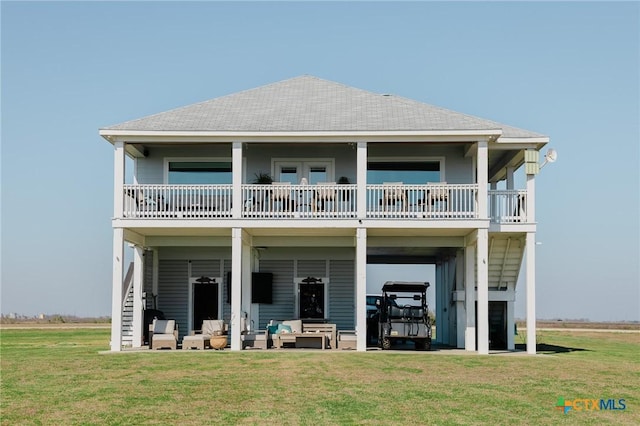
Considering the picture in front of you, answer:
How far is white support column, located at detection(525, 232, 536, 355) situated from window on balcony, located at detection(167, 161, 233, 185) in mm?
8969

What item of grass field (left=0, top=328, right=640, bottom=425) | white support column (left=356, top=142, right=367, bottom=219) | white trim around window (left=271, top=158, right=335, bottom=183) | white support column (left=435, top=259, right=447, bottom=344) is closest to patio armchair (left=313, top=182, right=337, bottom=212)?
white support column (left=356, top=142, right=367, bottom=219)

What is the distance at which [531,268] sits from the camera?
2445 cm

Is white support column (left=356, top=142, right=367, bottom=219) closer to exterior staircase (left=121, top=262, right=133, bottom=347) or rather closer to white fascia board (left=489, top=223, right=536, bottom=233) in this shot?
white fascia board (left=489, top=223, right=536, bottom=233)

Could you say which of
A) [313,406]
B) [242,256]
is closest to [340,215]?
[242,256]

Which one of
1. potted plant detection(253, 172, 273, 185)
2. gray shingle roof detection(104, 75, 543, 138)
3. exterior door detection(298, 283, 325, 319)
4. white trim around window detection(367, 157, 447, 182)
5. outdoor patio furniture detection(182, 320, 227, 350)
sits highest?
gray shingle roof detection(104, 75, 543, 138)

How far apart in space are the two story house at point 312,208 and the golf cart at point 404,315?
3.39ft

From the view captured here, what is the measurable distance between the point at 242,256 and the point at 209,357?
15.8ft

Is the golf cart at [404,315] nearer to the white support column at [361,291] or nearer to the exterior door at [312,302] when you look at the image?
the white support column at [361,291]

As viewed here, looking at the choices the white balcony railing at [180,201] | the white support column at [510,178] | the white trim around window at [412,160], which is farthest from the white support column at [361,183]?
the white support column at [510,178]

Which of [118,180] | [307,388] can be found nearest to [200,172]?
[118,180]

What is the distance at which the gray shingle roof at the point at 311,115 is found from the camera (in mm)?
24266

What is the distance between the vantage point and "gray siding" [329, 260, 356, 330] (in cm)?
2805

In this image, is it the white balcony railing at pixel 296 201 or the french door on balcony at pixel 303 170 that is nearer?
the white balcony railing at pixel 296 201

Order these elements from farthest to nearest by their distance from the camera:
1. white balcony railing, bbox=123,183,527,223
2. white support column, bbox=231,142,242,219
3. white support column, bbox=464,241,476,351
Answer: white support column, bbox=464,241,476,351, white balcony railing, bbox=123,183,527,223, white support column, bbox=231,142,242,219
